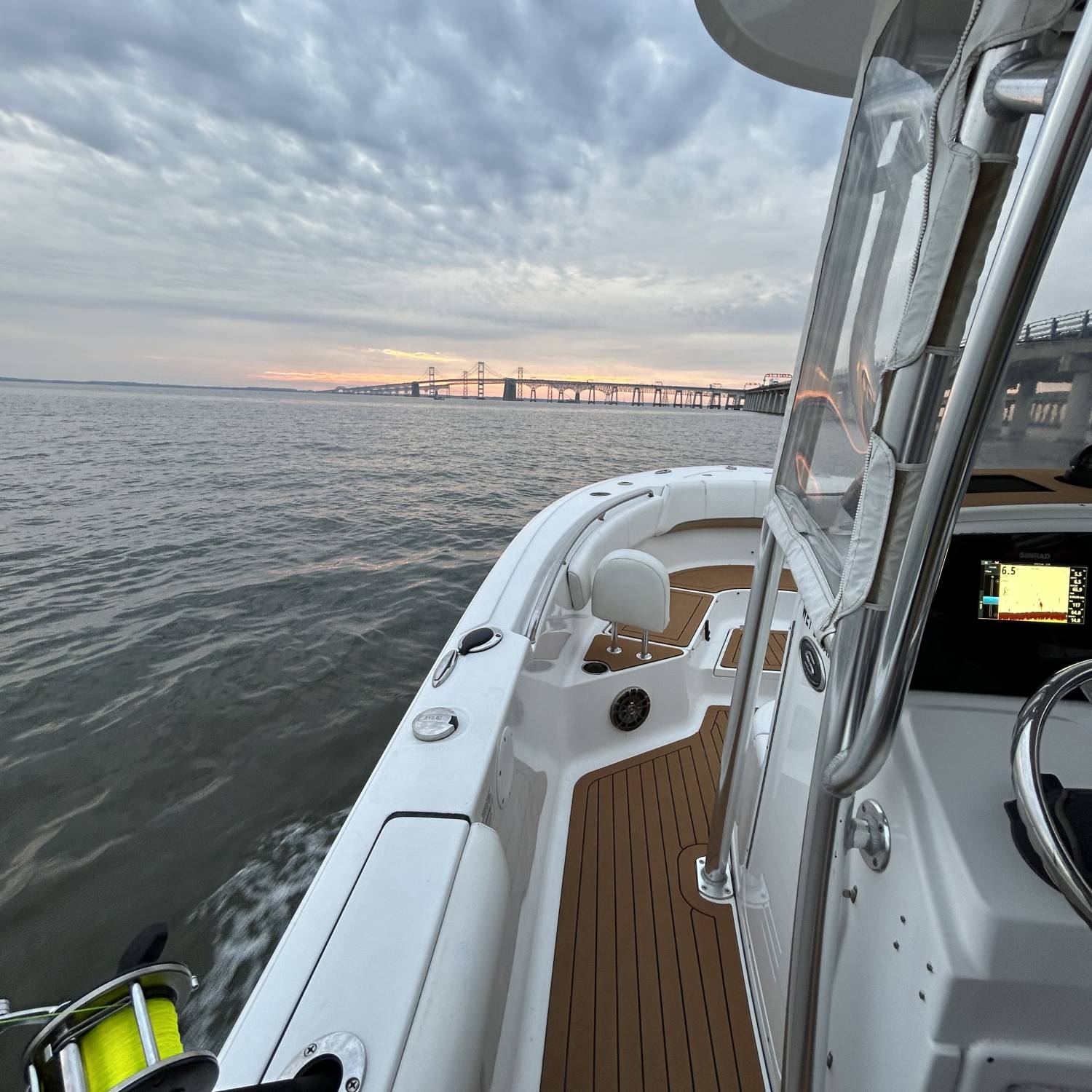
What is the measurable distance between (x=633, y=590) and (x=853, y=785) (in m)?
1.37

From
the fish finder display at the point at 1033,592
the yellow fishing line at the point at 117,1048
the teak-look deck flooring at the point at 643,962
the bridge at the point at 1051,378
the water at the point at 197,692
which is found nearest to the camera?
the yellow fishing line at the point at 117,1048

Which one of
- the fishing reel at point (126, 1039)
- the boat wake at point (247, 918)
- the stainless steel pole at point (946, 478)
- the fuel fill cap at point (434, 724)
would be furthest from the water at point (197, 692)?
the stainless steel pole at point (946, 478)

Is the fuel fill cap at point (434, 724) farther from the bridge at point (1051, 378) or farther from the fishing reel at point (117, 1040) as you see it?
the bridge at point (1051, 378)

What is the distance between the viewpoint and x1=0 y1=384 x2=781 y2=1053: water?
2.28 meters

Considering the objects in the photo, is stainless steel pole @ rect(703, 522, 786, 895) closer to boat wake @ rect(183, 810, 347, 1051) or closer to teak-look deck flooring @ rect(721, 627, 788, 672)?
teak-look deck flooring @ rect(721, 627, 788, 672)

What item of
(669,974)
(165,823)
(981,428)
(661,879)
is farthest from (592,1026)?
(165,823)

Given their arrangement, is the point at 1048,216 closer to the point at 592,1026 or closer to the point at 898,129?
the point at 898,129

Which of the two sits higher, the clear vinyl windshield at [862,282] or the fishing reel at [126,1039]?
the clear vinyl windshield at [862,282]

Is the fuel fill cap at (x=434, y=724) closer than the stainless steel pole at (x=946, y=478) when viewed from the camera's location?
No

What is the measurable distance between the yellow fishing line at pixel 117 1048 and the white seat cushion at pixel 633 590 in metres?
1.57

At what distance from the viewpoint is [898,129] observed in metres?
0.68

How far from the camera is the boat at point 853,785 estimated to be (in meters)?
0.45

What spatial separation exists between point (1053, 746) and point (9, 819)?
146 inches

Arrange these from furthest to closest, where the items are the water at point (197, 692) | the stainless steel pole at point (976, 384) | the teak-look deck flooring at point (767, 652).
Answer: the teak-look deck flooring at point (767, 652) < the water at point (197, 692) < the stainless steel pole at point (976, 384)
